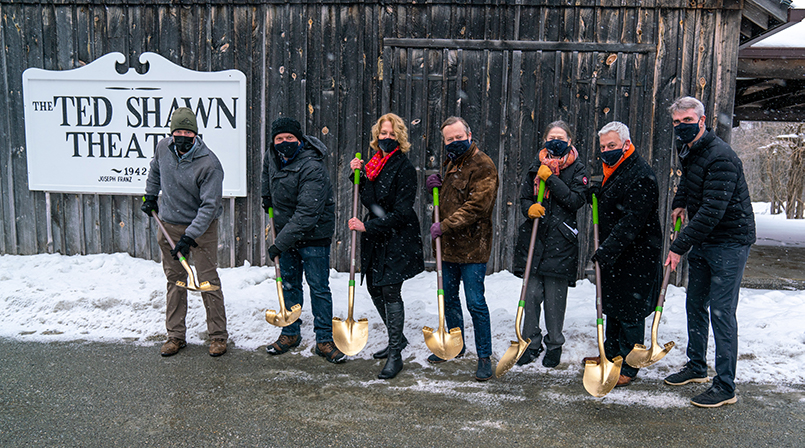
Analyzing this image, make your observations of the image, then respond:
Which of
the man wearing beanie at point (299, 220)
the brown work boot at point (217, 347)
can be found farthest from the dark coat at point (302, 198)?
the brown work boot at point (217, 347)

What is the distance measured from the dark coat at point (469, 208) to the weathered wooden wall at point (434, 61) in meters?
2.06

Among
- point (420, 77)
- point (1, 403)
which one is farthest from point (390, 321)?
point (420, 77)

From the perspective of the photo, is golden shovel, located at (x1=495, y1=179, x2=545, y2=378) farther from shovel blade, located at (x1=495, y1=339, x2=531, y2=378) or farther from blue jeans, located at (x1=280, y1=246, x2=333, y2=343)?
blue jeans, located at (x1=280, y1=246, x2=333, y2=343)

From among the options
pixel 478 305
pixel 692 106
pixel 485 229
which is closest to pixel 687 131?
pixel 692 106

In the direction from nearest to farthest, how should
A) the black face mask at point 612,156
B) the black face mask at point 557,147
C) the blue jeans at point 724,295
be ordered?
1. the blue jeans at point 724,295
2. the black face mask at point 612,156
3. the black face mask at point 557,147

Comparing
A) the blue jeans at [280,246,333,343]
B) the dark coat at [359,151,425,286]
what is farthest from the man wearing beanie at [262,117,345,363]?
the dark coat at [359,151,425,286]

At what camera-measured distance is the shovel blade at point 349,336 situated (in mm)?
3646

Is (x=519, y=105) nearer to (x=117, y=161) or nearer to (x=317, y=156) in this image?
(x=317, y=156)

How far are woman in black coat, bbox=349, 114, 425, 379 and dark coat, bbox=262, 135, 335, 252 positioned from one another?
1.15ft

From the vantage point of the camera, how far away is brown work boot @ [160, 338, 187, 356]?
3.92 meters

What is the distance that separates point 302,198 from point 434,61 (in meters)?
2.74

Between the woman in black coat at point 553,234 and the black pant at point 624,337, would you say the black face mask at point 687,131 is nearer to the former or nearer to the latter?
the woman in black coat at point 553,234

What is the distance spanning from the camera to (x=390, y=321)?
3.73m

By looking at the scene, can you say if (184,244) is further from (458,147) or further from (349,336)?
(458,147)
